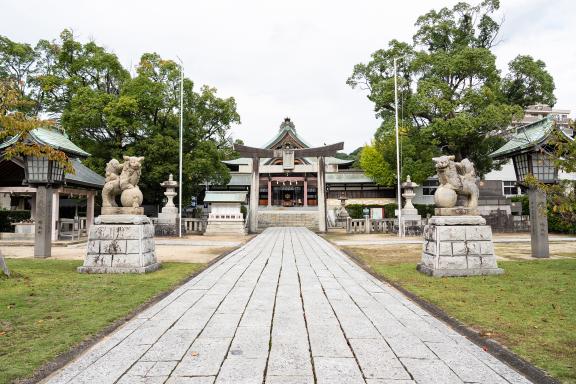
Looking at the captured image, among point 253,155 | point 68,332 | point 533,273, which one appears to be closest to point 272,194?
point 253,155

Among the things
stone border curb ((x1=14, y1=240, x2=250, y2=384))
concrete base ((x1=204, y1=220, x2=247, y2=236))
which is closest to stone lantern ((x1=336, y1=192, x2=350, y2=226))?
concrete base ((x1=204, y1=220, x2=247, y2=236))

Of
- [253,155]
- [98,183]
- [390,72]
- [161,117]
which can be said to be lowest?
[98,183]

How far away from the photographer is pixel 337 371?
9.81 feet

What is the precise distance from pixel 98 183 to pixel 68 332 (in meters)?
18.0

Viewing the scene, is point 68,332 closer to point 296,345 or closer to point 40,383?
point 40,383

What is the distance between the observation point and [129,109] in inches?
857

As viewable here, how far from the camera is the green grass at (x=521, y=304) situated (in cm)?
345

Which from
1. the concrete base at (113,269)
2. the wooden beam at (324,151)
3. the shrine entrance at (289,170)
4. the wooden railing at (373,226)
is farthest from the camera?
the wooden beam at (324,151)

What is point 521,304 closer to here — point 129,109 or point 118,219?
point 118,219

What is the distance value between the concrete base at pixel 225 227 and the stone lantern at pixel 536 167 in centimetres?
1436

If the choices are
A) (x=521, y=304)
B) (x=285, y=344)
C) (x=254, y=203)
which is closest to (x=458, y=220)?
(x=521, y=304)

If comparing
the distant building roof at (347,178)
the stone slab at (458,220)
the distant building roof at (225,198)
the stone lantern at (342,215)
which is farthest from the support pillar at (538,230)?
the distant building roof at (347,178)

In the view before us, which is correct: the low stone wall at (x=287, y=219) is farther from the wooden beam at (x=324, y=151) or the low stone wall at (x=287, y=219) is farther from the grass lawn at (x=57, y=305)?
the grass lawn at (x=57, y=305)

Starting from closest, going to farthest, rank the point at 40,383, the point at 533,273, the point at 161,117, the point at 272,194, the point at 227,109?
the point at 40,383 < the point at 533,273 < the point at 161,117 < the point at 227,109 < the point at 272,194
